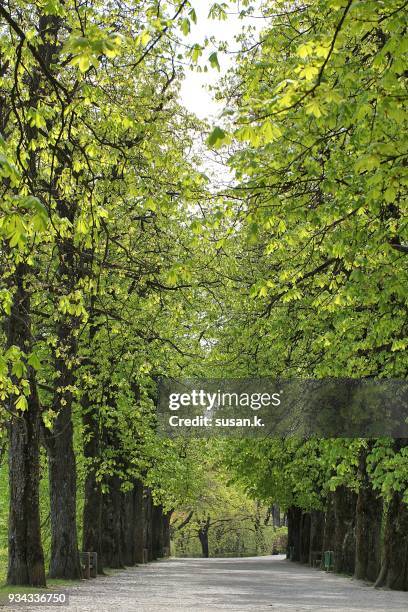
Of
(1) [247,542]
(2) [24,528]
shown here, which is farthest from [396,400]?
(1) [247,542]

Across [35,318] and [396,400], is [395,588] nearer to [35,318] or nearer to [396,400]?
[396,400]

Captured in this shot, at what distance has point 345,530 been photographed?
34156 millimetres

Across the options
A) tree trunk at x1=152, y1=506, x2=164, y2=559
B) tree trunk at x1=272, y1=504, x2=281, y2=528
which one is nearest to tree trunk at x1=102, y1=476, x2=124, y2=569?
tree trunk at x1=152, y1=506, x2=164, y2=559

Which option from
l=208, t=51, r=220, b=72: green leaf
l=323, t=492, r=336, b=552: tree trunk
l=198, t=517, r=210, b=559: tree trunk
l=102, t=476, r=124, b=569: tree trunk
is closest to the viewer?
l=208, t=51, r=220, b=72: green leaf

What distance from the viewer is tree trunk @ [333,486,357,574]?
3362 centimetres

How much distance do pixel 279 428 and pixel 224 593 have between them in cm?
569

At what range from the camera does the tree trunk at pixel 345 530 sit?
33.6 metres

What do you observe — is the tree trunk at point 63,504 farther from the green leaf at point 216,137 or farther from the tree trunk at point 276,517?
the tree trunk at point 276,517

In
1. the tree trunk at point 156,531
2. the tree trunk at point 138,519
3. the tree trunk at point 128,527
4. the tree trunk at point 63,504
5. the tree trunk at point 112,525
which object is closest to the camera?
the tree trunk at point 63,504

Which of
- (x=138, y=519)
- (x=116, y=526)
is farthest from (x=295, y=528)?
(x=116, y=526)

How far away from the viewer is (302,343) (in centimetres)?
2262

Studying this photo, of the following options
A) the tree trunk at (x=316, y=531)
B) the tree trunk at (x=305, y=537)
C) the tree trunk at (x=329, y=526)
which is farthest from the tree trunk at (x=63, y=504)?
the tree trunk at (x=305, y=537)

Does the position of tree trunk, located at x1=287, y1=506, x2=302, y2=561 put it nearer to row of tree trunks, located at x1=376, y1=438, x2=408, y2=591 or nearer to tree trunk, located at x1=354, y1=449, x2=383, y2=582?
tree trunk, located at x1=354, y1=449, x2=383, y2=582

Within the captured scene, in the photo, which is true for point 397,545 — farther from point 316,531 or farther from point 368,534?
point 316,531
